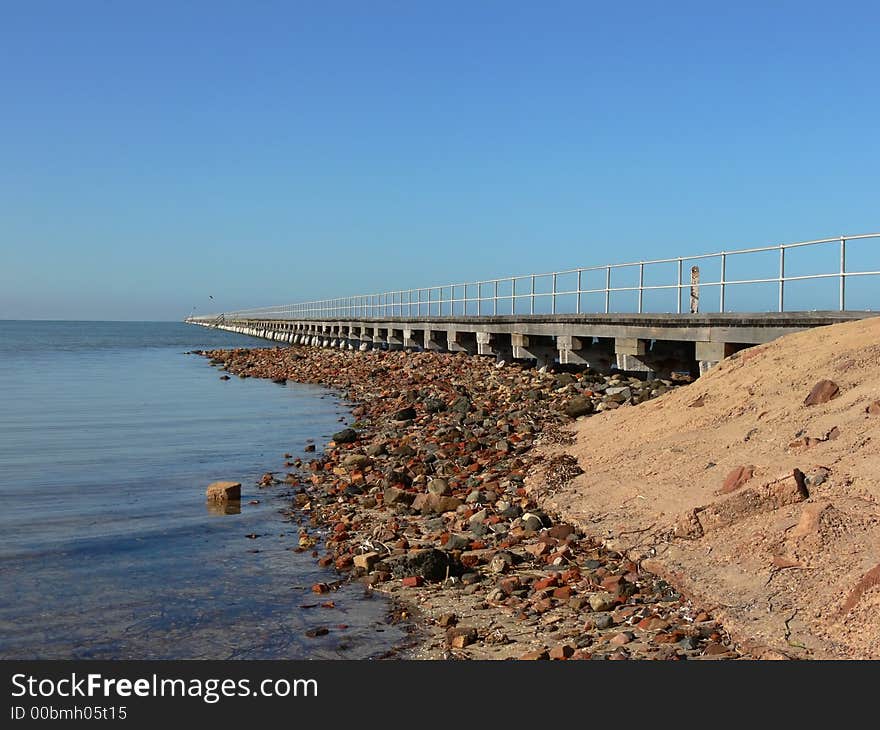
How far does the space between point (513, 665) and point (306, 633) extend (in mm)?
1769

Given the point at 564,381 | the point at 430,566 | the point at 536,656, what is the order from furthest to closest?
the point at 564,381
the point at 430,566
the point at 536,656

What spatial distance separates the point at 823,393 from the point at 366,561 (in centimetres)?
494

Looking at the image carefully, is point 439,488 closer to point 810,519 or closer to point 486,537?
point 486,537

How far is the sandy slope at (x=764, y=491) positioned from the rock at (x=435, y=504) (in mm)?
956

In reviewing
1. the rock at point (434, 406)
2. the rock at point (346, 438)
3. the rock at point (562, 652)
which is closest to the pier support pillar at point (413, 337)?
the rock at point (434, 406)

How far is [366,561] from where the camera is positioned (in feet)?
26.0

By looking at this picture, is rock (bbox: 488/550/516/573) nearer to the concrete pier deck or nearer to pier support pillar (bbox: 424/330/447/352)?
the concrete pier deck

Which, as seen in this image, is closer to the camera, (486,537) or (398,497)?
(486,537)

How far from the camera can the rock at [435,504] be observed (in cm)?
991

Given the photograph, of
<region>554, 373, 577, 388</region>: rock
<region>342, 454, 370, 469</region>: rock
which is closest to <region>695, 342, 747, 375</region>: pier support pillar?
<region>554, 373, 577, 388</region>: rock

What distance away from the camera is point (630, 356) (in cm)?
1759

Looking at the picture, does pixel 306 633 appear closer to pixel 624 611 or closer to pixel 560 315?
pixel 624 611

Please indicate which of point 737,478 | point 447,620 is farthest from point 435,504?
point 447,620

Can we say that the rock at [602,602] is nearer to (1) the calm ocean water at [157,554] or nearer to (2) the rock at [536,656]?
(2) the rock at [536,656]
